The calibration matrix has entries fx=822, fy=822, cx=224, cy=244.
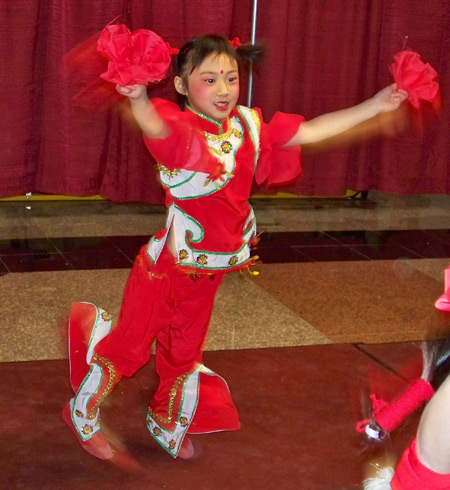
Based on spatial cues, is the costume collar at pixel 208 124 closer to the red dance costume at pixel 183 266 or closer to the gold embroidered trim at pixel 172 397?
the red dance costume at pixel 183 266

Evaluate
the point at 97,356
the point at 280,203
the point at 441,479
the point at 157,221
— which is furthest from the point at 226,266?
the point at 280,203

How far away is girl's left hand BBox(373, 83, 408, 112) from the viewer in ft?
6.28

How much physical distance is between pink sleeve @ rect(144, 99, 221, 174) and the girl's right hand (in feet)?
0.32

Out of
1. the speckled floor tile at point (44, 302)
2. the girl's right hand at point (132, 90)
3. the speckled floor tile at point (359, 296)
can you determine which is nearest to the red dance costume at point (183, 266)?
the girl's right hand at point (132, 90)

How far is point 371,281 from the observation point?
3.51 m

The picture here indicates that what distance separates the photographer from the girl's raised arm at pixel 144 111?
1.68 meters

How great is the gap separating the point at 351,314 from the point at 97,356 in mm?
1344

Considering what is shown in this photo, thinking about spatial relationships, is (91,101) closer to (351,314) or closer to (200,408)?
(351,314)

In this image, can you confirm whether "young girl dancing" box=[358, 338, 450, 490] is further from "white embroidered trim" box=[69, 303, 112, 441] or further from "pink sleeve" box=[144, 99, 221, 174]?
"white embroidered trim" box=[69, 303, 112, 441]

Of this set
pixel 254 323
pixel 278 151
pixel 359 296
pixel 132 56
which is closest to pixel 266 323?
pixel 254 323

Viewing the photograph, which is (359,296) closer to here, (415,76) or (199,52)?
(415,76)

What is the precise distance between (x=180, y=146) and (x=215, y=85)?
0.17 meters

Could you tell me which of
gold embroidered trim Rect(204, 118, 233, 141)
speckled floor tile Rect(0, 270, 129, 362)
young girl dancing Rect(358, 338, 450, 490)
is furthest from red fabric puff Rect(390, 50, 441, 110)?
speckled floor tile Rect(0, 270, 129, 362)

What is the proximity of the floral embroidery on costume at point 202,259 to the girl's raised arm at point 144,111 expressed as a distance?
31 centimetres
